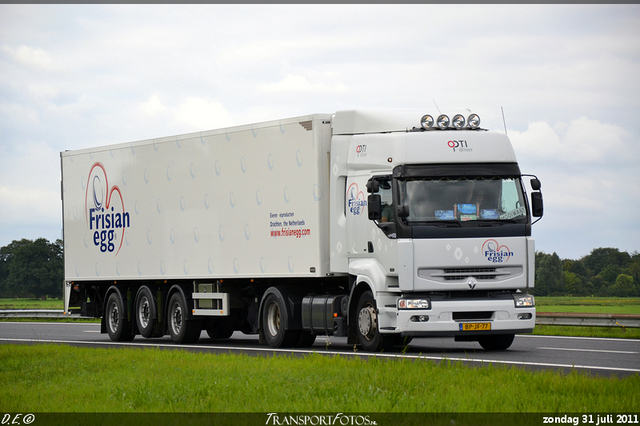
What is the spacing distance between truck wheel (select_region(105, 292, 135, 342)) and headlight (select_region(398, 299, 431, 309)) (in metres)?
9.49

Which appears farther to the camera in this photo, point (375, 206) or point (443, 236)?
point (375, 206)

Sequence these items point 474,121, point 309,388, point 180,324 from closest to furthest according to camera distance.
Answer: point 309,388 → point 474,121 → point 180,324

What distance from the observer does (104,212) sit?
2353 cm

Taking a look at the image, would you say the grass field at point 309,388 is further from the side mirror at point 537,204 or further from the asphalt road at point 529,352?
the side mirror at point 537,204

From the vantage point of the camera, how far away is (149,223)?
22.1m

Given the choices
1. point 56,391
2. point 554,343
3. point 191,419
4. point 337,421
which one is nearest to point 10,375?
point 56,391

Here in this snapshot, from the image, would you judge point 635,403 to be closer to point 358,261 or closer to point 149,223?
point 358,261

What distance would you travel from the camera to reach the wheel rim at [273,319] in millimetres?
18906

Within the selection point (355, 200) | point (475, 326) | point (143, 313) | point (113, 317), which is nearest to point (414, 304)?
point (475, 326)

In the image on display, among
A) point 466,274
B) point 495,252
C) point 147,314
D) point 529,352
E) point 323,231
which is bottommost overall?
point 529,352

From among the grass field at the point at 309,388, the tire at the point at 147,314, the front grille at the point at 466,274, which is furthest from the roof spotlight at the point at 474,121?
the tire at the point at 147,314

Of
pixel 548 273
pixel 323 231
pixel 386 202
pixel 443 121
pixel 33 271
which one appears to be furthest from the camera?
pixel 33 271

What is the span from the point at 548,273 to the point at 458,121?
89.3 metres
